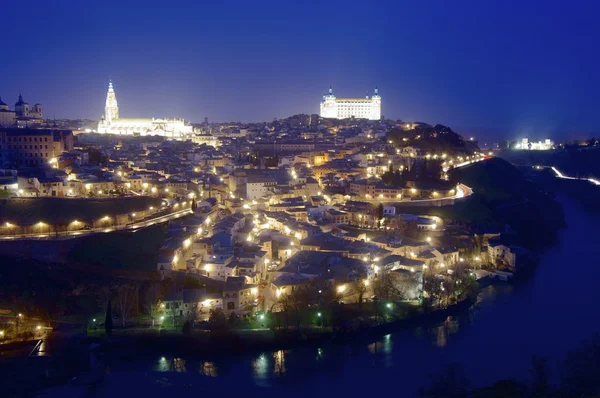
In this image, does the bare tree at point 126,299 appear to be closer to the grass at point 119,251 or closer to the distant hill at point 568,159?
the grass at point 119,251

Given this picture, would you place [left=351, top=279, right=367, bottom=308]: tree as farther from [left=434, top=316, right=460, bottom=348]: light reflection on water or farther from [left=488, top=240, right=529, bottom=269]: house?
[left=488, top=240, right=529, bottom=269]: house

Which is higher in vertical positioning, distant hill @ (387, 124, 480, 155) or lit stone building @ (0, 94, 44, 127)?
lit stone building @ (0, 94, 44, 127)

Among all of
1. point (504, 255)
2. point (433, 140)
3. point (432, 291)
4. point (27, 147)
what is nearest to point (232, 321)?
point (432, 291)

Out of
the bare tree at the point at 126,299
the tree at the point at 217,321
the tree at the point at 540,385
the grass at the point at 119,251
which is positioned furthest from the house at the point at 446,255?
the bare tree at the point at 126,299

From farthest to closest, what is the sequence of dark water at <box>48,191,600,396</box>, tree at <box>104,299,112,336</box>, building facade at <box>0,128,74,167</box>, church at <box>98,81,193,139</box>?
church at <box>98,81,193,139</box>
building facade at <box>0,128,74,167</box>
tree at <box>104,299,112,336</box>
dark water at <box>48,191,600,396</box>

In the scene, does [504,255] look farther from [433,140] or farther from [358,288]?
[433,140]

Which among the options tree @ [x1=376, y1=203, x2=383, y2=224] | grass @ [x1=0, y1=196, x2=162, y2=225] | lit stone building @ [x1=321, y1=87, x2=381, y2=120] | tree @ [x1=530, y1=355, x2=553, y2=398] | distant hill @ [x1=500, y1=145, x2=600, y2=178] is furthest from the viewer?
lit stone building @ [x1=321, y1=87, x2=381, y2=120]

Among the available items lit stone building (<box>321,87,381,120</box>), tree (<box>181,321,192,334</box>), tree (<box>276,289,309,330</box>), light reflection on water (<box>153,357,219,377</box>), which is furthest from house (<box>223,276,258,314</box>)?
lit stone building (<box>321,87,381,120</box>)
